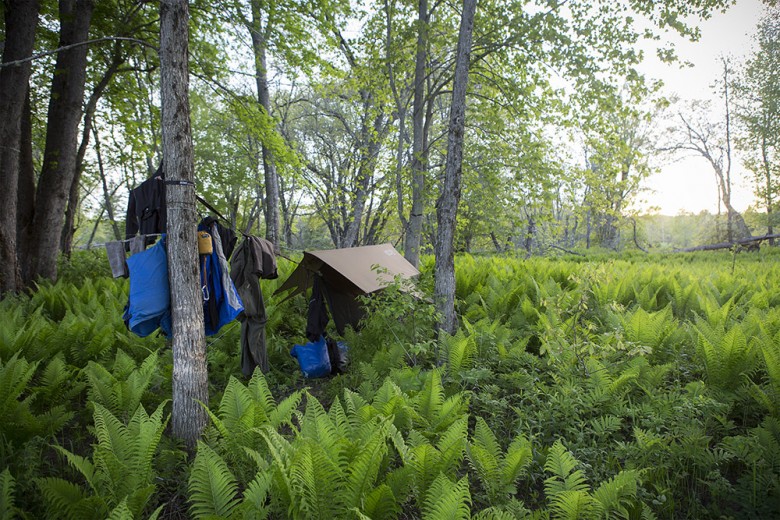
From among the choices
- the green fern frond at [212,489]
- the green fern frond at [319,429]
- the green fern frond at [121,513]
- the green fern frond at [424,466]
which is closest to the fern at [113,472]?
the green fern frond at [121,513]

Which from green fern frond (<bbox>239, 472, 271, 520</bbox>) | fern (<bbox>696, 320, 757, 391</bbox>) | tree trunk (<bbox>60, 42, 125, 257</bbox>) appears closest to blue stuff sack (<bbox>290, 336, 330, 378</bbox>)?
green fern frond (<bbox>239, 472, 271, 520</bbox>)

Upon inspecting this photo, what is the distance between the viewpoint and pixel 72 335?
4398 millimetres

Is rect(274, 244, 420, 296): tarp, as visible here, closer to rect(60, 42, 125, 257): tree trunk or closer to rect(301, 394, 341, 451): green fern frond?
rect(301, 394, 341, 451): green fern frond

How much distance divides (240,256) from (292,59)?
15.7ft

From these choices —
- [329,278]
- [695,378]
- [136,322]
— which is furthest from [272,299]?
[695,378]

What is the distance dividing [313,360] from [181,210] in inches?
101

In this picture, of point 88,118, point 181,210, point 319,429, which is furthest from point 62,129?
point 319,429

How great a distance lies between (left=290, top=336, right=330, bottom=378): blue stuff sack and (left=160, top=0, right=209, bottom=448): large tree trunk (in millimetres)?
1800

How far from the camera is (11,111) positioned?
6.20 m

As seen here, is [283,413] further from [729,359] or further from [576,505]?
[729,359]

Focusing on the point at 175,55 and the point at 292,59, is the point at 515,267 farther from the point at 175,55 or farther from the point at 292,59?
the point at 175,55

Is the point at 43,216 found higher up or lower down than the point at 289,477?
higher up

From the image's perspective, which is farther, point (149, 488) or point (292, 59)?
point (292, 59)

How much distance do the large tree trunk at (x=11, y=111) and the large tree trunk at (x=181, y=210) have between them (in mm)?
5371
